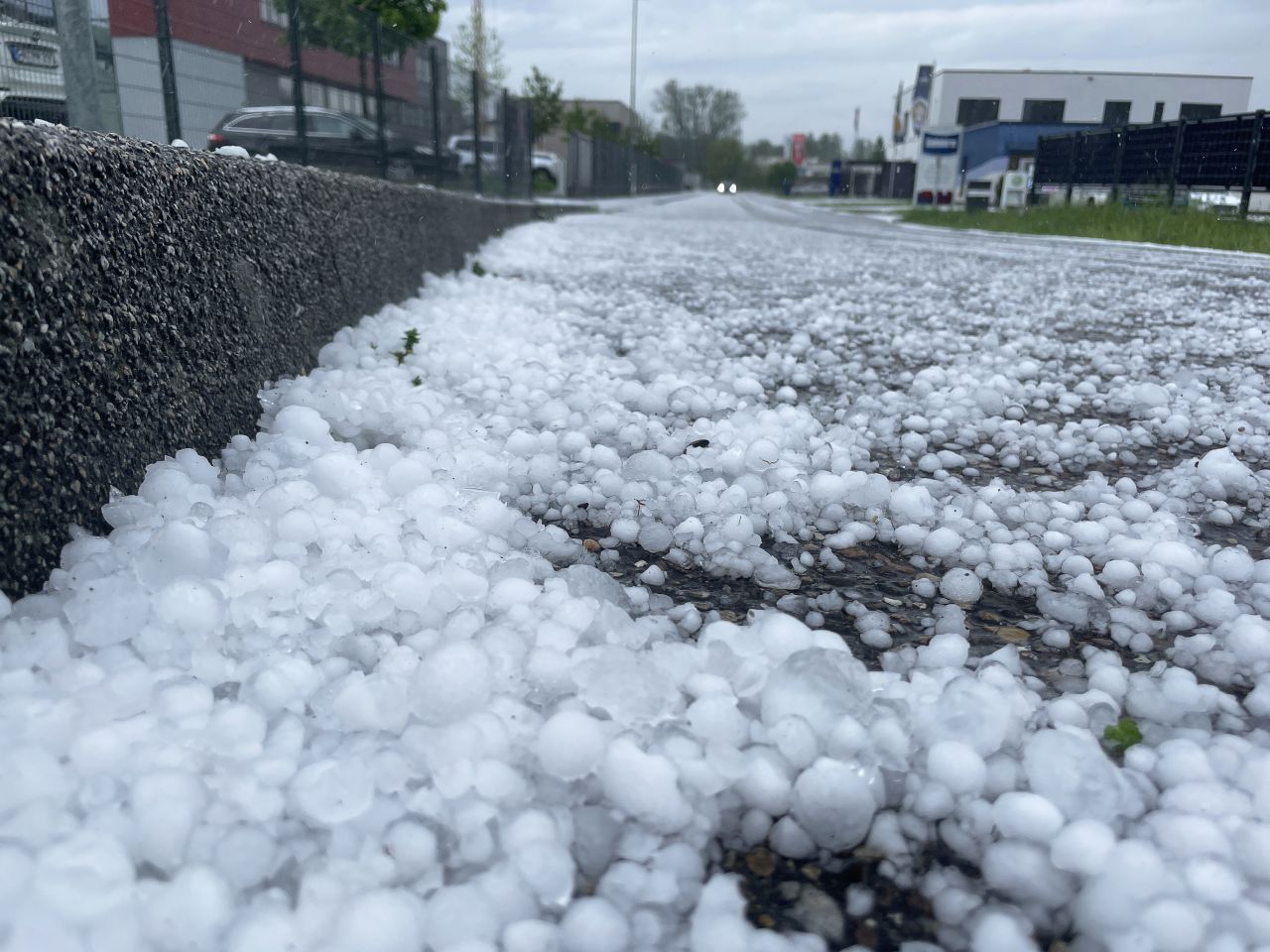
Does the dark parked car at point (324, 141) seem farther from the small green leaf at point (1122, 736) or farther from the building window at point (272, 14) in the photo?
the small green leaf at point (1122, 736)

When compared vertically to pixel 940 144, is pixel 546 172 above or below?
below

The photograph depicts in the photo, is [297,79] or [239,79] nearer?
[239,79]

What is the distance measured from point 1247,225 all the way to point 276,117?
9.64m

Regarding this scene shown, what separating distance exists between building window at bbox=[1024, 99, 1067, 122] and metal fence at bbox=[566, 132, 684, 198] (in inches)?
772

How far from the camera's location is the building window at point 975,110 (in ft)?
151

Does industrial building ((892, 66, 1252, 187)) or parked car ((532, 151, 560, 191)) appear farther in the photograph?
industrial building ((892, 66, 1252, 187))

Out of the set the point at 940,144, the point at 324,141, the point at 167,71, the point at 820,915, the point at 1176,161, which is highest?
the point at 940,144

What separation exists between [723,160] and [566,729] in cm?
8985

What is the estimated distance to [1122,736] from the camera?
3.82 ft

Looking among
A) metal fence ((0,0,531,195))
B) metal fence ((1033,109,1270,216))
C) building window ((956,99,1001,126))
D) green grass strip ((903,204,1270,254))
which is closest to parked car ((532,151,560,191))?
green grass strip ((903,204,1270,254))

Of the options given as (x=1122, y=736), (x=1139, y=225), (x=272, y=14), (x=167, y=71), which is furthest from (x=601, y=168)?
(x=1122, y=736)

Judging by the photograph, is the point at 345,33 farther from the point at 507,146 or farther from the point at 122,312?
the point at 507,146

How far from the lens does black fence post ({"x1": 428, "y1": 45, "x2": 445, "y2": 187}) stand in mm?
8867

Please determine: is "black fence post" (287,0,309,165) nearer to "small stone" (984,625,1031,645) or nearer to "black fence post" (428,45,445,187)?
"black fence post" (428,45,445,187)
